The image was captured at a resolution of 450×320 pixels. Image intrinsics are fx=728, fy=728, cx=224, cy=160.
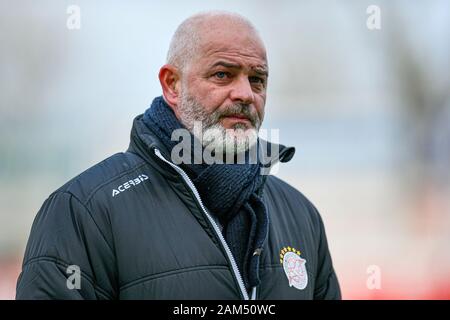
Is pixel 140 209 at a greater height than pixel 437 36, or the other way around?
pixel 437 36

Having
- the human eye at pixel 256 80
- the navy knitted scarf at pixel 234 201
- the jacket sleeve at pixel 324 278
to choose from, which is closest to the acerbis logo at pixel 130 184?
the navy knitted scarf at pixel 234 201

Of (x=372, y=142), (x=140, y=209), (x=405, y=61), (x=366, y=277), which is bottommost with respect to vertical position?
(x=366, y=277)

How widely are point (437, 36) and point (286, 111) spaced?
121cm

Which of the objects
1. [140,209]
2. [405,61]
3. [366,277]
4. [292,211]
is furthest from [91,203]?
[405,61]

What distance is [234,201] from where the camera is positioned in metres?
1.97

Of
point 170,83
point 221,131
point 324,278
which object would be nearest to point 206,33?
point 170,83

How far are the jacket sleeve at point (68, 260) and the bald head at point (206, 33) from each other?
22.4 inches

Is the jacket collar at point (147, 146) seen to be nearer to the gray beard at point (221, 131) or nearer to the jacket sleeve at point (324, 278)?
the gray beard at point (221, 131)

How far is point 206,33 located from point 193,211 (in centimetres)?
54

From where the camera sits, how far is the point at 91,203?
6.11 feet

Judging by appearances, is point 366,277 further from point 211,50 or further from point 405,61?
point 211,50

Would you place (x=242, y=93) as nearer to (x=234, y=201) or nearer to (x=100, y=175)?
(x=234, y=201)

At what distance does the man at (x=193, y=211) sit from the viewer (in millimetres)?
1807

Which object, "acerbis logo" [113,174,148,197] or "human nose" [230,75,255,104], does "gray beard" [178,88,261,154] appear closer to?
"human nose" [230,75,255,104]
